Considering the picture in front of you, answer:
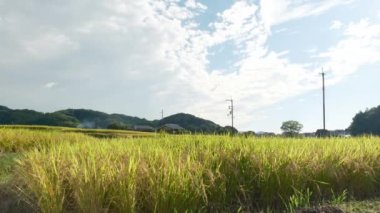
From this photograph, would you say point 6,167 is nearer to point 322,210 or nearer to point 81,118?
point 322,210

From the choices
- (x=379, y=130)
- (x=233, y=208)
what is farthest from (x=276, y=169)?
(x=379, y=130)

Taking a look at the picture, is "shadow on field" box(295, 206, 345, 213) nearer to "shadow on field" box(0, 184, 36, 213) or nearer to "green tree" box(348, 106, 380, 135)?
"shadow on field" box(0, 184, 36, 213)

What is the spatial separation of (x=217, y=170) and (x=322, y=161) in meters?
2.18

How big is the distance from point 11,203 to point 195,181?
2493 mm

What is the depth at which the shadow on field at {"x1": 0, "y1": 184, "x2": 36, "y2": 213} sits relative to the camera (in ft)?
19.1

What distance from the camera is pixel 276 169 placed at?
6324 mm

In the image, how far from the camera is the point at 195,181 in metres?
5.30

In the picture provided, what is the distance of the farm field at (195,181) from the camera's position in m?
4.94

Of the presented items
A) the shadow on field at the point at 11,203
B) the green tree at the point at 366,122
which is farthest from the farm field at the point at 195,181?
the green tree at the point at 366,122

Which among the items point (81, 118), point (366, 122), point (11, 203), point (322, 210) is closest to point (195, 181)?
point (322, 210)

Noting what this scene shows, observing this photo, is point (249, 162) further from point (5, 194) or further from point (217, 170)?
point (5, 194)

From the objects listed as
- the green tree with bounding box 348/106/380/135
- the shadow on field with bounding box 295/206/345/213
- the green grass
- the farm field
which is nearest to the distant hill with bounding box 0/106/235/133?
the green tree with bounding box 348/106/380/135

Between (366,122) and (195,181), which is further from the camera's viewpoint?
(366,122)

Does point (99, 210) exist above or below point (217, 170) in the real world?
below
